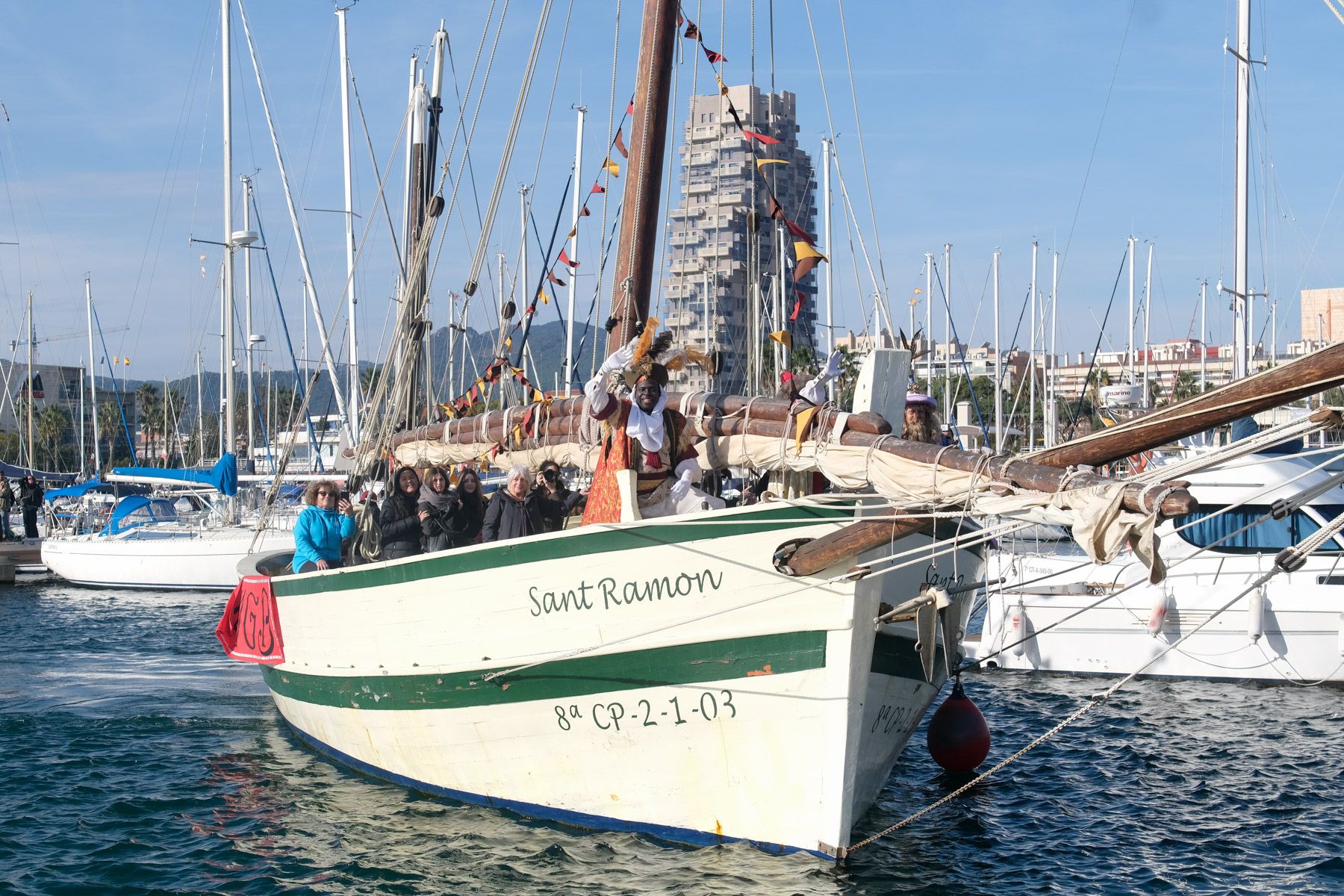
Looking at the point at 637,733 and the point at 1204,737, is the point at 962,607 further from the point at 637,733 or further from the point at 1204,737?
the point at 1204,737

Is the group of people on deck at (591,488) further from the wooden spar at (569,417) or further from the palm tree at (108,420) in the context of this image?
the palm tree at (108,420)

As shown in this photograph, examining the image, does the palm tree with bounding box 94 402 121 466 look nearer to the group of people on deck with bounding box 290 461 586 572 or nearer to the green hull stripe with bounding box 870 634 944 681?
the group of people on deck with bounding box 290 461 586 572

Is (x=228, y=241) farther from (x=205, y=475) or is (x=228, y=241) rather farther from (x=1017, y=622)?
(x=1017, y=622)

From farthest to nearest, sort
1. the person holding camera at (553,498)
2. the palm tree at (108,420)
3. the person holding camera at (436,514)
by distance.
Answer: the palm tree at (108,420)
the person holding camera at (436,514)
the person holding camera at (553,498)

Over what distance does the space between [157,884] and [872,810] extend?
5.71 metres

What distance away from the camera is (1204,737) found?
13516 mm

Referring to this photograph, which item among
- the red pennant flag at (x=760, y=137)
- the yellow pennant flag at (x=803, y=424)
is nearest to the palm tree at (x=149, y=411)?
the red pennant flag at (x=760, y=137)

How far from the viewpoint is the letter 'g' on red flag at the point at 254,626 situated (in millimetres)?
12070

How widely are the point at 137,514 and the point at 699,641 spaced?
28.1 meters

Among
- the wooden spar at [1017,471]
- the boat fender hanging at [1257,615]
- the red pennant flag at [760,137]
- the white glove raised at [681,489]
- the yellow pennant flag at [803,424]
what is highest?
the red pennant flag at [760,137]

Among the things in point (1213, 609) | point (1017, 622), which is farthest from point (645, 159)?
point (1213, 609)

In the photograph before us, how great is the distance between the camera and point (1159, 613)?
51.6 feet

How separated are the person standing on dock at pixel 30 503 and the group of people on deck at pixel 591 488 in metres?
26.7

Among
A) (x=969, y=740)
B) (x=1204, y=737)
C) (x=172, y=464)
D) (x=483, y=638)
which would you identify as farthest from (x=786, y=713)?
(x=172, y=464)
